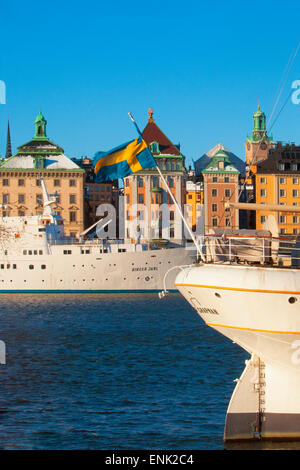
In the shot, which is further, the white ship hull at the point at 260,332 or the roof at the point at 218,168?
the roof at the point at 218,168

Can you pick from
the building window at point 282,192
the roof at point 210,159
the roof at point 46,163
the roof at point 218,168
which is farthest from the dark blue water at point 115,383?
the roof at point 210,159

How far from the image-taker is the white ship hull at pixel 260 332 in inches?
814

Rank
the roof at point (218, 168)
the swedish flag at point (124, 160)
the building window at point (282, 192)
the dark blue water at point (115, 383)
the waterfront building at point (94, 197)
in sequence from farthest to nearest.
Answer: the waterfront building at point (94, 197)
the roof at point (218, 168)
the building window at point (282, 192)
the swedish flag at point (124, 160)
the dark blue water at point (115, 383)

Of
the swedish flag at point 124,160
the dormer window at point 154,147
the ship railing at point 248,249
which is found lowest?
the ship railing at point 248,249

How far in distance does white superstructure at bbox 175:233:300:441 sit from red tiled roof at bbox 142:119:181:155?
107322 mm

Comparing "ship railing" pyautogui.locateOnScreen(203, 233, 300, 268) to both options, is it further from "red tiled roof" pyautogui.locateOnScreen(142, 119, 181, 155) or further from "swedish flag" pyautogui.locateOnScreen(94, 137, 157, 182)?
"red tiled roof" pyautogui.locateOnScreen(142, 119, 181, 155)

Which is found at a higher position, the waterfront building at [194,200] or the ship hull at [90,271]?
the waterfront building at [194,200]

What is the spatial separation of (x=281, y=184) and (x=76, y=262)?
1844 inches

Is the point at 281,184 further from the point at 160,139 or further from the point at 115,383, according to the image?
the point at 115,383

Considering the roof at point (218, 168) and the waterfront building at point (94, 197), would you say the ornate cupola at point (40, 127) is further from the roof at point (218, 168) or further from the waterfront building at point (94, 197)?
the roof at point (218, 168)

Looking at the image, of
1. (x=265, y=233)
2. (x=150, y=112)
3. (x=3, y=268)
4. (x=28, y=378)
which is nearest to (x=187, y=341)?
(x=28, y=378)

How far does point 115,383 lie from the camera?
31.2m

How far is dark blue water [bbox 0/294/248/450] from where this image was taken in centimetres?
2316

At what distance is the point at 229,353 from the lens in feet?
126
